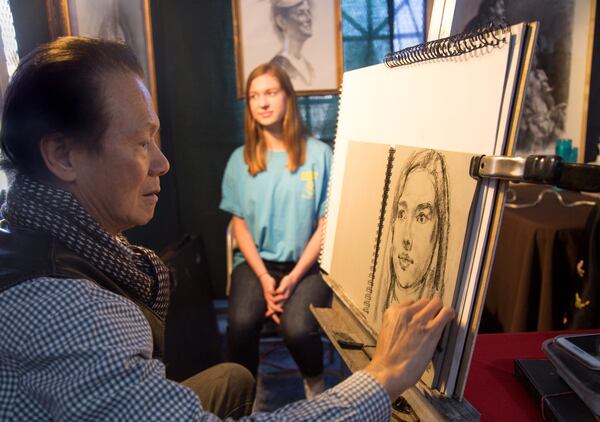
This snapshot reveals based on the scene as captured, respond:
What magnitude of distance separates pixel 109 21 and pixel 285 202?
1063mm

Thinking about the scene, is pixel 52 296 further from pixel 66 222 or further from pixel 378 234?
pixel 378 234

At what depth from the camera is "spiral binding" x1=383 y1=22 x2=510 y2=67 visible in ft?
2.33

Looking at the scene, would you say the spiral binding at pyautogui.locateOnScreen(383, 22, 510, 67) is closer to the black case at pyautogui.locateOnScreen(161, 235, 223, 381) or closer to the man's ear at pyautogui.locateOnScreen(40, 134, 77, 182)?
the man's ear at pyautogui.locateOnScreen(40, 134, 77, 182)

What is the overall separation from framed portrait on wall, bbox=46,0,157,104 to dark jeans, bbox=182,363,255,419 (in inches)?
43.1

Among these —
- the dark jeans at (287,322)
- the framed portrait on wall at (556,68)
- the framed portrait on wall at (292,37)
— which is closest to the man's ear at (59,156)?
the dark jeans at (287,322)

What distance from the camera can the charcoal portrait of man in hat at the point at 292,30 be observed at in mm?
2506

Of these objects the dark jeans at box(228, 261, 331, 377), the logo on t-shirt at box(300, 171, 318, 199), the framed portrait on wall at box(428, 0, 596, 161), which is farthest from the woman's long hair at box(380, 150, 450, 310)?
the framed portrait on wall at box(428, 0, 596, 161)

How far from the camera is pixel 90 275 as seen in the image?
2.49 feet

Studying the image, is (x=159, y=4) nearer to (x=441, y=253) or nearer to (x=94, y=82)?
(x=94, y=82)

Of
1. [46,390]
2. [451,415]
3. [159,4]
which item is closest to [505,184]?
[451,415]

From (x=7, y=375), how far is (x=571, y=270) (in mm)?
1733

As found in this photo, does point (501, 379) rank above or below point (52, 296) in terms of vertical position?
below

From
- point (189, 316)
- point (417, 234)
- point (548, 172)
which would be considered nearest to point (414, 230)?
point (417, 234)

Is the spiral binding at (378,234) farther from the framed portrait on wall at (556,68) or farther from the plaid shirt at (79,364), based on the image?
the framed portrait on wall at (556,68)
